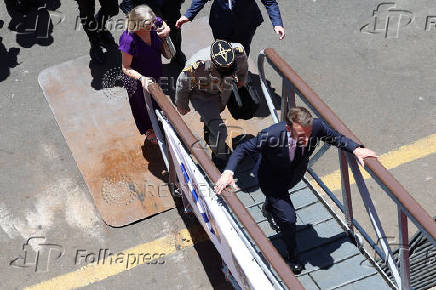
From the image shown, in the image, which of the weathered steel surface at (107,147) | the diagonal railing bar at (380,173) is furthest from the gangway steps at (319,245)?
the weathered steel surface at (107,147)

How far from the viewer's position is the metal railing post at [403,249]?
14.8 feet

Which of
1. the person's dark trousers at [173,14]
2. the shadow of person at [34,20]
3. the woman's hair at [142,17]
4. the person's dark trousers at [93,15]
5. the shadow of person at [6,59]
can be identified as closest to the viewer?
the woman's hair at [142,17]

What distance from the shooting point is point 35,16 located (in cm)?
888

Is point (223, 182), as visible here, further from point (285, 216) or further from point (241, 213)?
point (285, 216)

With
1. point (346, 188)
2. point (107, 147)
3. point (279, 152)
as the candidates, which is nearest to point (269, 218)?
point (346, 188)

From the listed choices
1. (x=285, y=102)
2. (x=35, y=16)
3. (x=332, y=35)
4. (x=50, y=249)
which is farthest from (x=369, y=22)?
(x=50, y=249)

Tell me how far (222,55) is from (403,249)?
216 cm

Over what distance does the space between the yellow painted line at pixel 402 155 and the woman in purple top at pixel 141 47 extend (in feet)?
7.26

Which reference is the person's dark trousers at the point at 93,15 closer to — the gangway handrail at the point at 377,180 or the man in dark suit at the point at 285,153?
the gangway handrail at the point at 377,180

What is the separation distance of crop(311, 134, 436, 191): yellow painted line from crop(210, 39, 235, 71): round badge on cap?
231cm

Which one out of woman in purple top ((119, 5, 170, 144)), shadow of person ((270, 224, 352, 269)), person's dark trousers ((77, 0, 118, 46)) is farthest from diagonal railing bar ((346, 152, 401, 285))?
person's dark trousers ((77, 0, 118, 46))

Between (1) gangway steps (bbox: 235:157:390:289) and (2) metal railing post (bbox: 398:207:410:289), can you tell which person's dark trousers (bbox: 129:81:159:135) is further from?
(2) metal railing post (bbox: 398:207:410:289)

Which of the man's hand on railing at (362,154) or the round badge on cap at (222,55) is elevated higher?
the round badge on cap at (222,55)

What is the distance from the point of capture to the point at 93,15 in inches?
315
